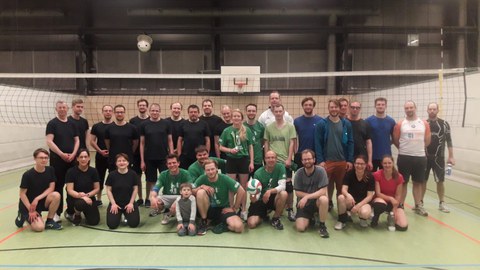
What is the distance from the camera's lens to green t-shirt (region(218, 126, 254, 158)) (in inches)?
192

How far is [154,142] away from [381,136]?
335 centimetres

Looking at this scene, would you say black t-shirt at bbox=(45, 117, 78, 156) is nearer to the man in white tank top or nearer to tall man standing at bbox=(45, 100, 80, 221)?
tall man standing at bbox=(45, 100, 80, 221)

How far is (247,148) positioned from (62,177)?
2.67 m

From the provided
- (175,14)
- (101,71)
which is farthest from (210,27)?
(101,71)

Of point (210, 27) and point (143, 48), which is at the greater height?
point (210, 27)

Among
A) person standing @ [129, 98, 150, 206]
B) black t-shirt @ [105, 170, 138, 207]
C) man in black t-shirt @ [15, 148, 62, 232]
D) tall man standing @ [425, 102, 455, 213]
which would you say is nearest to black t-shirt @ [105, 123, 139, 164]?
person standing @ [129, 98, 150, 206]

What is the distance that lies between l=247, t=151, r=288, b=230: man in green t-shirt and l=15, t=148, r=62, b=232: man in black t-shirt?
2532 millimetres

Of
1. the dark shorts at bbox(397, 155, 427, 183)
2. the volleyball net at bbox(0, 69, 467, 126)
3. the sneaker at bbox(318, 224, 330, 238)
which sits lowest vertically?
the sneaker at bbox(318, 224, 330, 238)

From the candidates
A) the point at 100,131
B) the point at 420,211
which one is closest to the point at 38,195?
the point at 100,131

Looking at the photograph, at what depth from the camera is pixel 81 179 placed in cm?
476

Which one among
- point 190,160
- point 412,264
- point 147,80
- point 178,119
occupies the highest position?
point 147,80

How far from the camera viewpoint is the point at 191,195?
4.45 meters

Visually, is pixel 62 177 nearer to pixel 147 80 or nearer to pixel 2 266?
pixel 2 266

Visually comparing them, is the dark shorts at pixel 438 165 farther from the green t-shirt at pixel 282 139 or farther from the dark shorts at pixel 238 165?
the dark shorts at pixel 238 165
